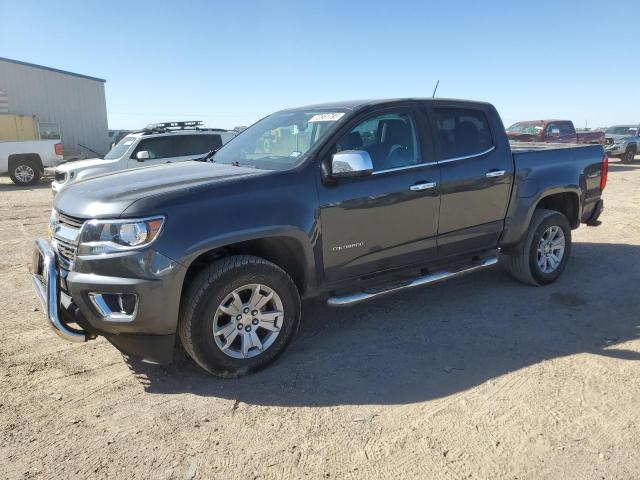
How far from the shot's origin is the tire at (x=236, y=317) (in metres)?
3.22

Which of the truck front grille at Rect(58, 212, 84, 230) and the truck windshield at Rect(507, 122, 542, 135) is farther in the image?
the truck windshield at Rect(507, 122, 542, 135)

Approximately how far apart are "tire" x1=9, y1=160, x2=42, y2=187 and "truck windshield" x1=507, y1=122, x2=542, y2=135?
1659 centimetres

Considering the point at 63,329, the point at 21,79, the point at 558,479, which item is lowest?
the point at 558,479

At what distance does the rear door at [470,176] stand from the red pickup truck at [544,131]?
13.4m

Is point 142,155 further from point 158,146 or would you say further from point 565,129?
point 565,129

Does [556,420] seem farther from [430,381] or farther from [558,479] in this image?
[430,381]

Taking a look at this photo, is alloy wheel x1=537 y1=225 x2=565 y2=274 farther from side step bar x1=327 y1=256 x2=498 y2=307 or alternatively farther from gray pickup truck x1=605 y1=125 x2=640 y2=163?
gray pickup truck x1=605 y1=125 x2=640 y2=163

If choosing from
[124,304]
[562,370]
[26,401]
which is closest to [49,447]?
[26,401]

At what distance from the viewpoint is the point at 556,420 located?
2949 mm

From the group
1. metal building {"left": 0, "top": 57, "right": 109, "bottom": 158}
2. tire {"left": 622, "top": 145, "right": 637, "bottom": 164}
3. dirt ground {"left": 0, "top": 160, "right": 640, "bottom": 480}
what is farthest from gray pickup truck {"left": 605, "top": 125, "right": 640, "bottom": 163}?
metal building {"left": 0, "top": 57, "right": 109, "bottom": 158}

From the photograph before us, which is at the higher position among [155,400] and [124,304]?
[124,304]

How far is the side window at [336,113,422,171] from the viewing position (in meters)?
3.95

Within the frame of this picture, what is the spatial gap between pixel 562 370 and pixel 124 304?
299 centimetres

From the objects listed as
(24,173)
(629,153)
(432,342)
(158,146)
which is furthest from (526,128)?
(24,173)
